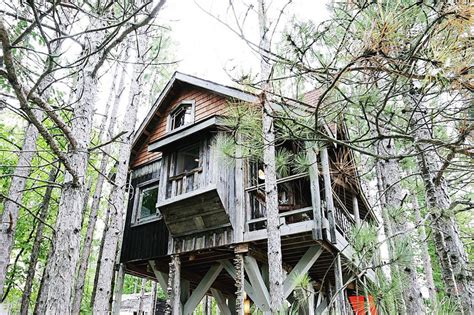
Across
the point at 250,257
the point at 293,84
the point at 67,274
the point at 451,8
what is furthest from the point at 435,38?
the point at 250,257

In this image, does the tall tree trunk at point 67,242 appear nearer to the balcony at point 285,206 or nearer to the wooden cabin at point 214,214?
the wooden cabin at point 214,214

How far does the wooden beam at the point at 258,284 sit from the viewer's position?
5.95 m

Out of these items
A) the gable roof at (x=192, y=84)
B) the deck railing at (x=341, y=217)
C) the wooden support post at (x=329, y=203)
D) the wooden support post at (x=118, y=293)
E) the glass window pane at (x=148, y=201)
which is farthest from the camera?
the glass window pane at (x=148, y=201)

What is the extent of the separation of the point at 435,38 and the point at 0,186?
12.1m

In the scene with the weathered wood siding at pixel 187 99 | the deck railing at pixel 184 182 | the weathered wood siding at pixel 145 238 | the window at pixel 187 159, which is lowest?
the weathered wood siding at pixel 145 238

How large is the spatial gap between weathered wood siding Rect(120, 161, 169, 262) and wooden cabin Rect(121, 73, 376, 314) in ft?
0.08

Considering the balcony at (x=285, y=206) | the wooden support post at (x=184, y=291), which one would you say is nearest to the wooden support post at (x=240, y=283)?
the balcony at (x=285, y=206)

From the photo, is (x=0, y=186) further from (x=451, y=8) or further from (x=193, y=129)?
(x=451, y=8)

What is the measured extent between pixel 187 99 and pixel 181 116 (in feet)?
1.67

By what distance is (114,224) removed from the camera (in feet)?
21.5

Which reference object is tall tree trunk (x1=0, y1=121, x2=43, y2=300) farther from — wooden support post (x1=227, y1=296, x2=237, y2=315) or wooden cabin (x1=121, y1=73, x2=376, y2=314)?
wooden support post (x1=227, y1=296, x2=237, y2=315)

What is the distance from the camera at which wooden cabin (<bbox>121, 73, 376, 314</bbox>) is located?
19.8 feet

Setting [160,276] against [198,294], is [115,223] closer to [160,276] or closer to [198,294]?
[198,294]

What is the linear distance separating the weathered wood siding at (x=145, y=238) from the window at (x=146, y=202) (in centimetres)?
21
